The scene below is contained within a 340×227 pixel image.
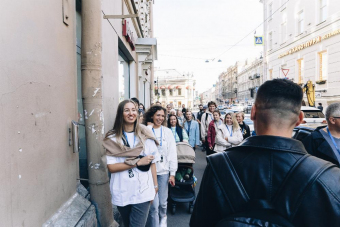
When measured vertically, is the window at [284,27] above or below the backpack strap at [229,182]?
above

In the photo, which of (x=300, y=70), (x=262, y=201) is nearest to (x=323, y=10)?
(x=300, y=70)

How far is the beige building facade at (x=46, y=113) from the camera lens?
6.45 feet

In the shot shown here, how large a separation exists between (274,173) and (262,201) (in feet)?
0.56

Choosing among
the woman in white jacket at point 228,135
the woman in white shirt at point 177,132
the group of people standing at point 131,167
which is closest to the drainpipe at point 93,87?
the group of people standing at point 131,167

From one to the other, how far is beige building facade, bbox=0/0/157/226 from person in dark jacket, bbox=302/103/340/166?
2826mm

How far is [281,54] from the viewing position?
25.4m

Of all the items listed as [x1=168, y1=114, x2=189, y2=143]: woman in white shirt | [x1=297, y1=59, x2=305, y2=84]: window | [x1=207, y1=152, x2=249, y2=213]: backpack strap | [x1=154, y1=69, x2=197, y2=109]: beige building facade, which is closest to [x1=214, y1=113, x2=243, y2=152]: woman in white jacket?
[x1=168, y1=114, x2=189, y2=143]: woman in white shirt

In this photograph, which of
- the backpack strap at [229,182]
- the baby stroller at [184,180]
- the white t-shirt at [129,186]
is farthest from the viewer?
the baby stroller at [184,180]

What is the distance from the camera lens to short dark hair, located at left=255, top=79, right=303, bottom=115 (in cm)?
139

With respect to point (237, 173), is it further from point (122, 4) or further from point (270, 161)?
point (122, 4)

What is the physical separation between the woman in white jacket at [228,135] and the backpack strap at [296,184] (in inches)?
195

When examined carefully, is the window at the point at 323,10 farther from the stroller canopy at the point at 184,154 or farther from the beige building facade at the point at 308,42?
the stroller canopy at the point at 184,154

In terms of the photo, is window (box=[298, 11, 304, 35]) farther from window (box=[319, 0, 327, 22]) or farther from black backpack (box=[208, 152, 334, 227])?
black backpack (box=[208, 152, 334, 227])

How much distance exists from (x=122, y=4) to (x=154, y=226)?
5.97m
